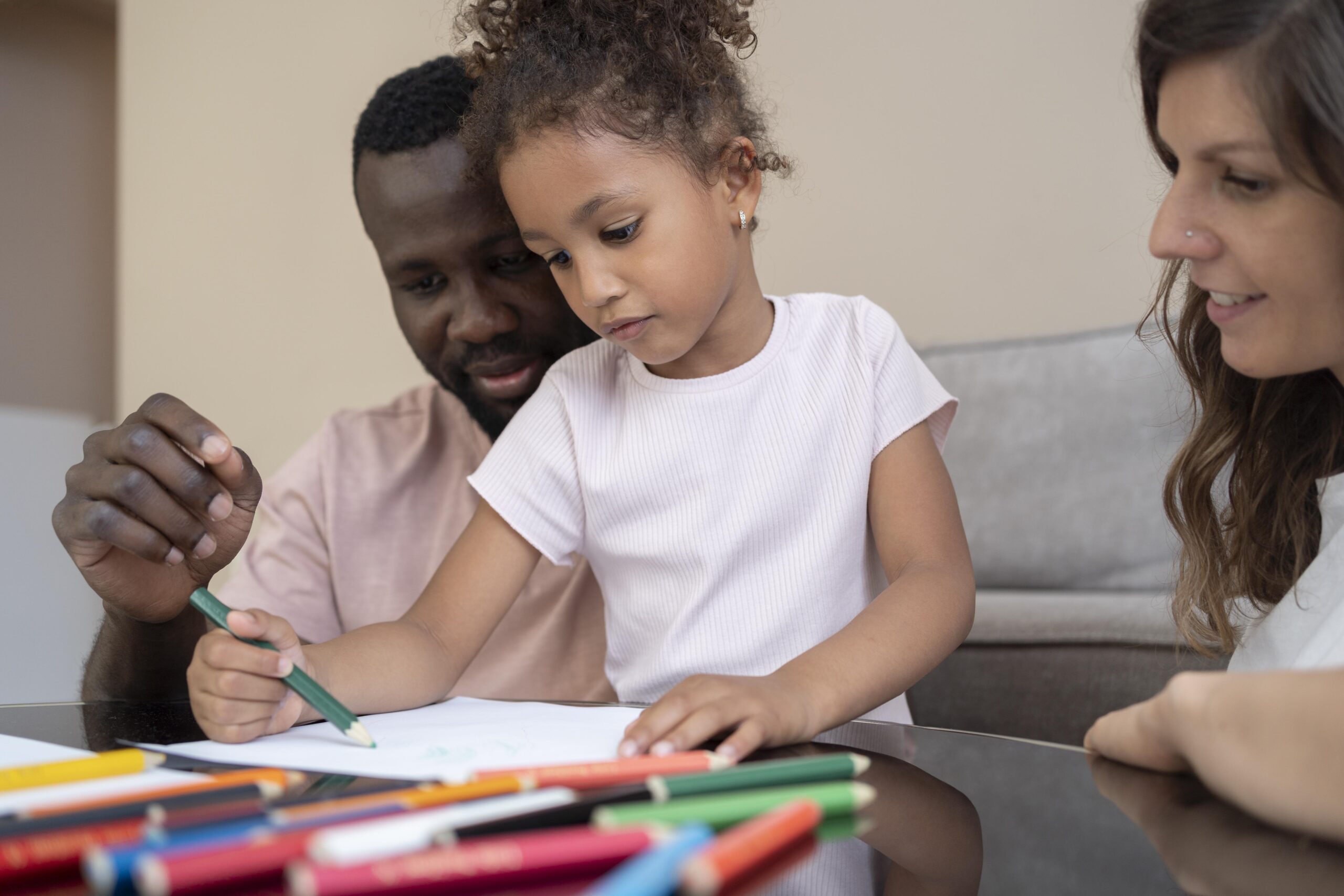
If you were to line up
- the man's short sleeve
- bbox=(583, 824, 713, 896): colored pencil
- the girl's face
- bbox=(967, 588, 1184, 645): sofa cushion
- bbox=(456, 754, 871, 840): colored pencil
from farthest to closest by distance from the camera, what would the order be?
bbox=(967, 588, 1184, 645): sofa cushion
the man's short sleeve
the girl's face
bbox=(456, 754, 871, 840): colored pencil
bbox=(583, 824, 713, 896): colored pencil

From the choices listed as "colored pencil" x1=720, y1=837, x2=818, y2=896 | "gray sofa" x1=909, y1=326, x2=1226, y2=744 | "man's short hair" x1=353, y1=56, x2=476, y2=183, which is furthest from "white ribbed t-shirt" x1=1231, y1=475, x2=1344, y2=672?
"man's short hair" x1=353, y1=56, x2=476, y2=183

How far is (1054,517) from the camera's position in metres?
2.09

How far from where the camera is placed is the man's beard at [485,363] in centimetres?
134

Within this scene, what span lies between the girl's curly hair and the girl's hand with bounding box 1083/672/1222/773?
603mm

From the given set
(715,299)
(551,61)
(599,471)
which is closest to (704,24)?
(551,61)

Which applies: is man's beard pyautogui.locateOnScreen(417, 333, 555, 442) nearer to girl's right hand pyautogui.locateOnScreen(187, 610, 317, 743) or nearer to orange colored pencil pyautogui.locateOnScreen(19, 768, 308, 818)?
girl's right hand pyautogui.locateOnScreen(187, 610, 317, 743)

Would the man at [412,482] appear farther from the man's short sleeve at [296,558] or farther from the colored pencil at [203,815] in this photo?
the colored pencil at [203,815]

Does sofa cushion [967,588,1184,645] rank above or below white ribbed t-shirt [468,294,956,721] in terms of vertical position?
below

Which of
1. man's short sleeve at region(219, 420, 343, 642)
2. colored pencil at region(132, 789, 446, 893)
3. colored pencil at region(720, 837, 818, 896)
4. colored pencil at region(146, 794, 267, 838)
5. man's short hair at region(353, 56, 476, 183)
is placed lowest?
man's short sleeve at region(219, 420, 343, 642)

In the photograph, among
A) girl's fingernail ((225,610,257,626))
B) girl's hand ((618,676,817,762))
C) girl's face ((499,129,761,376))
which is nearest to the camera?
girl's hand ((618,676,817,762))

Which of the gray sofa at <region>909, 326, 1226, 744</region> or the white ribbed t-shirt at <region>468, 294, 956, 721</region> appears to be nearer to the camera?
the white ribbed t-shirt at <region>468, 294, 956, 721</region>

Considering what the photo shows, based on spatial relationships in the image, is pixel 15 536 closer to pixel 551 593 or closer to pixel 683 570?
pixel 551 593

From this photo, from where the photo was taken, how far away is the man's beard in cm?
134

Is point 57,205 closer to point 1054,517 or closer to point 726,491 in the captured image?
point 1054,517
